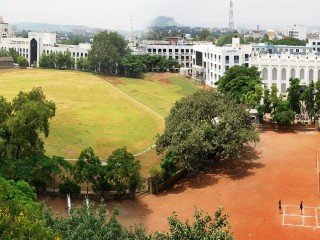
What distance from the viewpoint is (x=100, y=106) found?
63969mm

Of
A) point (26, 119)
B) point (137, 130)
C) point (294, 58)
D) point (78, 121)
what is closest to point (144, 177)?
point (26, 119)

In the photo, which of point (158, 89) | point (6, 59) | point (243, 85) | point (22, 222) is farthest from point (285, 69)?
point (6, 59)

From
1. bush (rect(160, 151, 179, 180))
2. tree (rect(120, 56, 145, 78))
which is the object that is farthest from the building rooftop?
bush (rect(160, 151, 179, 180))

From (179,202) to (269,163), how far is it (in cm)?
1167

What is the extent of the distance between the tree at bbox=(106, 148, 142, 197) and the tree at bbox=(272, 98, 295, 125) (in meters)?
24.8

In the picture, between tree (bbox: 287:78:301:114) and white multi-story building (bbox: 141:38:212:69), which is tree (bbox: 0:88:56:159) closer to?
tree (bbox: 287:78:301:114)

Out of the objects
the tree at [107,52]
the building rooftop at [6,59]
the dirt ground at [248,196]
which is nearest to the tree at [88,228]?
the dirt ground at [248,196]

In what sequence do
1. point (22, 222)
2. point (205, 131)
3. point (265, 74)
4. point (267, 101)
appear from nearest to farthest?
point (22, 222), point (205, 131), point (267, 101), point (265, 74)

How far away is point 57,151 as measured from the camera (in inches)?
1687

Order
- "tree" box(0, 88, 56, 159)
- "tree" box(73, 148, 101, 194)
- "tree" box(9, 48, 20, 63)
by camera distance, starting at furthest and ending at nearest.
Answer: "tree" box(9, 48, 20, 63)
"tree" box(73, 148, 101, 194)
"tree" box(0, 88, 56, 159)

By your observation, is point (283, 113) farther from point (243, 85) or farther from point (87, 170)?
point (87, 170)

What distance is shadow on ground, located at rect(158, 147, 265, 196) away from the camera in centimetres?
3750

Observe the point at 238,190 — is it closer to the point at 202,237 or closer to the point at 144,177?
the point at 144,177

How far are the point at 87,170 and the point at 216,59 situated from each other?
2290 inches
